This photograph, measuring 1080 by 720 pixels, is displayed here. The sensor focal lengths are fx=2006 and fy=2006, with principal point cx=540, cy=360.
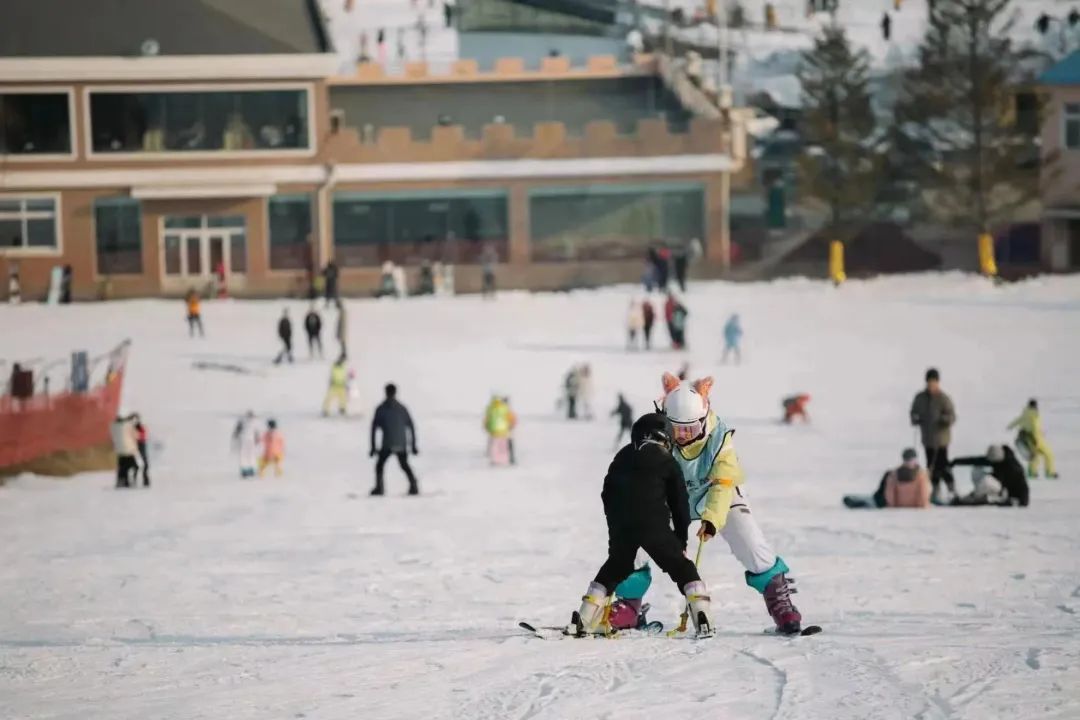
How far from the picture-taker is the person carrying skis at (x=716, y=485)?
7.02 m

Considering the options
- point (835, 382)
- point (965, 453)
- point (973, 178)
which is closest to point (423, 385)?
point (835, 382)

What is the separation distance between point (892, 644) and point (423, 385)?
1629 centimetres

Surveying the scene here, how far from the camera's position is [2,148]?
2730cm

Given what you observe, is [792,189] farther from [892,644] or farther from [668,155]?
[892,644]

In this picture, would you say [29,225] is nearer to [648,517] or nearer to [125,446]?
[125,446]

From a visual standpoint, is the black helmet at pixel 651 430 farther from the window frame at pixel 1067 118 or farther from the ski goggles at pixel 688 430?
the window frame at pixel 1067 118

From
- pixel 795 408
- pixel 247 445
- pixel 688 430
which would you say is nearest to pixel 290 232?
pixel 795 408

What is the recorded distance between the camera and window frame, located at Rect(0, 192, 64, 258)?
83.3 feet

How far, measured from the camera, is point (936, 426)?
1386cm

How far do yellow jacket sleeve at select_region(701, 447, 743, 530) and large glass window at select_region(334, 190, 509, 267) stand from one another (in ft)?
75.1

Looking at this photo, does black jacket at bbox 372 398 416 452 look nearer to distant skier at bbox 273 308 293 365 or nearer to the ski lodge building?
distant skier at bbox 273 308 293 365

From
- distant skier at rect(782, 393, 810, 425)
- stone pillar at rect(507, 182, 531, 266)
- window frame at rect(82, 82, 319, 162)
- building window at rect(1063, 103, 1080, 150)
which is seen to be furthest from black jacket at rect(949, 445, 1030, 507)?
stone pillar at rect(507, 182, 531, 266)

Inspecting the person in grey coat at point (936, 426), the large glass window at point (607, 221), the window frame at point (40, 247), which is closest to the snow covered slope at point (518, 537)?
the person in grey coat at point (936, 426)

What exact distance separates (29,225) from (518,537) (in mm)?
16079
